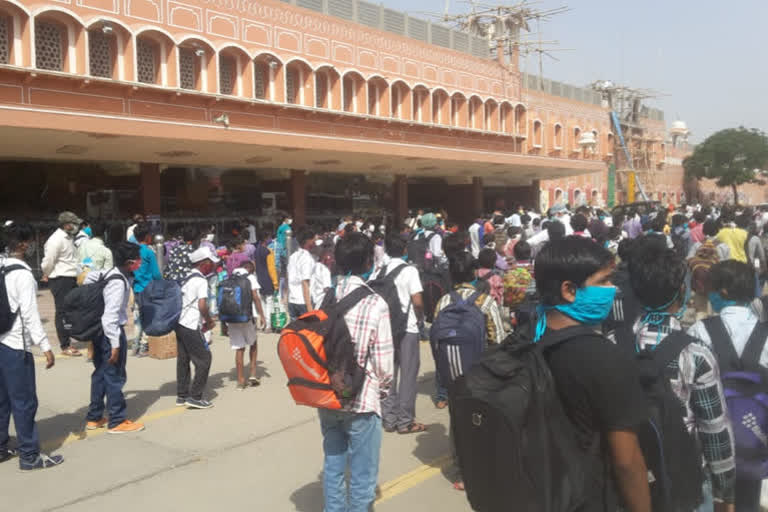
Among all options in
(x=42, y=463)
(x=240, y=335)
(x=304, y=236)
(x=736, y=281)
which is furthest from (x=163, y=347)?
(x=736, y=281)

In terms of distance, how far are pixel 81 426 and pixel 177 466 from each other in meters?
1.48

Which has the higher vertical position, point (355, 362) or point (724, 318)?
point (724, 318)

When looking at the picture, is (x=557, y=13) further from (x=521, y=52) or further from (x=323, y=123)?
(x=323, y=123)

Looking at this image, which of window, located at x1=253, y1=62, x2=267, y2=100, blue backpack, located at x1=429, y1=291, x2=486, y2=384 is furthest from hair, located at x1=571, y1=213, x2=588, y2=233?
window, located at x1=253, y1=62, x2=267, y2=100

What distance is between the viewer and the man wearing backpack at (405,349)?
552cm

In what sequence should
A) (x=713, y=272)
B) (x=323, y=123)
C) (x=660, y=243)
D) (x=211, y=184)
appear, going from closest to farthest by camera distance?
1. (x=660, y=243)
2. (x=713, y=272)
3. (x=211, y=184)
4. (x=323, y=123)

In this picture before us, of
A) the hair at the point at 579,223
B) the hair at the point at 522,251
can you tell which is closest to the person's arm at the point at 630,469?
the hair at the point at 522,251

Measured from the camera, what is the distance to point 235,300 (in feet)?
22.5

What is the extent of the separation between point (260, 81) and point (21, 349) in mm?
17284

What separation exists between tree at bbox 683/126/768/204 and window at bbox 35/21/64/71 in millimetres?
47649

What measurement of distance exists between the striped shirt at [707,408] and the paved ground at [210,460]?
203 cm

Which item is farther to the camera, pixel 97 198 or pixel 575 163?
pixel 575 163

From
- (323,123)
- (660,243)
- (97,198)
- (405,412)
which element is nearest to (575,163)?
(323,123)

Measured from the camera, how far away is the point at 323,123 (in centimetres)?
2266
